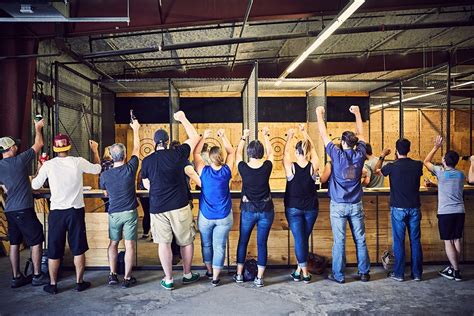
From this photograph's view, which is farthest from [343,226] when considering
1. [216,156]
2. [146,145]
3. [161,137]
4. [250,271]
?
[146,145]

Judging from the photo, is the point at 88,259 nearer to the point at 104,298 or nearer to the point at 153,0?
the point at 104,298

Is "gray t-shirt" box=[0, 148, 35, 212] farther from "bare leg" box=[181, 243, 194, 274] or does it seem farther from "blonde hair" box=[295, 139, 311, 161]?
"blonde hair" box=[295, 139, 311, 161]

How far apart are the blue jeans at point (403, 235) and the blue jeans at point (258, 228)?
1.37 meters

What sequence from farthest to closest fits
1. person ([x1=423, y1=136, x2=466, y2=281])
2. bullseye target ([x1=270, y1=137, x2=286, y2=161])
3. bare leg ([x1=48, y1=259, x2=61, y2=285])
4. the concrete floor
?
1. bullseye target ([x1=270, y1=137, x2=286, y2=161])
2. person ([x1=423, y1=136, x2=466, y2=281])
3. bare leg ([x1=48, y1=259, x2=61, y2=285])
4. the concrete floor

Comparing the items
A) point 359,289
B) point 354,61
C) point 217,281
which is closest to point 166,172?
point 217,281

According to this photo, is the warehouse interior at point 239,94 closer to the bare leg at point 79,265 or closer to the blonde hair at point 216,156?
the bare leg at point 79,265

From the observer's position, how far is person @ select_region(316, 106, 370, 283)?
172 inches

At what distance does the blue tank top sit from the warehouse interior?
797 mm

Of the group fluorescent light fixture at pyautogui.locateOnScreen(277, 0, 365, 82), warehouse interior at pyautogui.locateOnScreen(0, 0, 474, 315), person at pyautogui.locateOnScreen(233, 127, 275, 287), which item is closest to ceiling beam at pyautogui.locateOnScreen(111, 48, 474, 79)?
warehouse interior at pyautogui.locateOnScreen(0, 0, 474, 315)

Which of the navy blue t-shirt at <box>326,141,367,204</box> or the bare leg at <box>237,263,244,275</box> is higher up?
the navy blue t-shirt at <box>326,141,367,204</box>

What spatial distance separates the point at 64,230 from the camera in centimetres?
421

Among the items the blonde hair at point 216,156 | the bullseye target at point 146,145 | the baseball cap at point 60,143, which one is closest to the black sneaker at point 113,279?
the baseball cap at point 60,143

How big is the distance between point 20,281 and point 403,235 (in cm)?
416

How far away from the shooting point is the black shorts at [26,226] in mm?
4426
